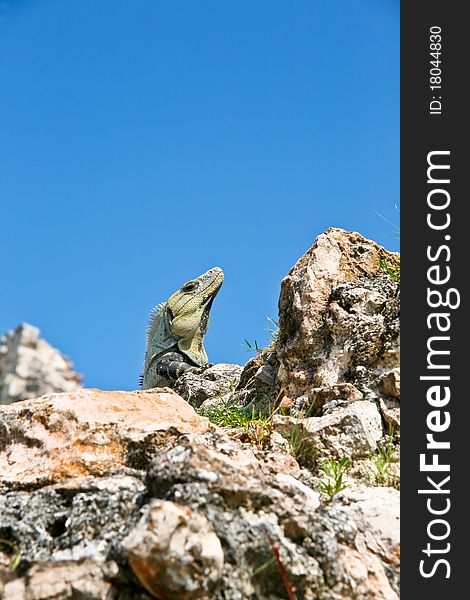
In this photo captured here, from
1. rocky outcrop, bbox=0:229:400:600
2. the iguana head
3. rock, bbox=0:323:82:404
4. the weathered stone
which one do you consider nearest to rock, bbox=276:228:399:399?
rocky outcrop, bbox=0:229:400:600

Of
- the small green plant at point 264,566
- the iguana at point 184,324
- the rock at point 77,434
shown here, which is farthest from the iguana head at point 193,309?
the small green plant at point 264,566

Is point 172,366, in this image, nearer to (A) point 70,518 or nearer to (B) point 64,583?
(A) point 70,518

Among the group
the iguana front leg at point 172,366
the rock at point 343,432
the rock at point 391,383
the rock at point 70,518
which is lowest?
the rock at point 70,518

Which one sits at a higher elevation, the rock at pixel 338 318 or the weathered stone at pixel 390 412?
the rock at pixel 338 318

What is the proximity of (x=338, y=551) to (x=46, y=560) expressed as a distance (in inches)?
43.3

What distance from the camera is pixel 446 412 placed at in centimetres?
394

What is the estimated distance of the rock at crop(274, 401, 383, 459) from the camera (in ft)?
15.2

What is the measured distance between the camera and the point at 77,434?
13.6ft

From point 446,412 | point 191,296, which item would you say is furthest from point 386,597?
point 191,296

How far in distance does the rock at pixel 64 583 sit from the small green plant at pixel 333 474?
57.2 inches

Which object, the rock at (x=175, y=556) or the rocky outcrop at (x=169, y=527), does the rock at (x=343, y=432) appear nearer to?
the rocky outcrop at (x=169, y=527)

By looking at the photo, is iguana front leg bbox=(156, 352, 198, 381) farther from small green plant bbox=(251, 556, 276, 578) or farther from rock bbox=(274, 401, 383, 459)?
small green plant bbox=(251, 556, 276, 578)

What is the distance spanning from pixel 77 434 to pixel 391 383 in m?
1.82

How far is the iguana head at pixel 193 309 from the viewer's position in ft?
42.7
